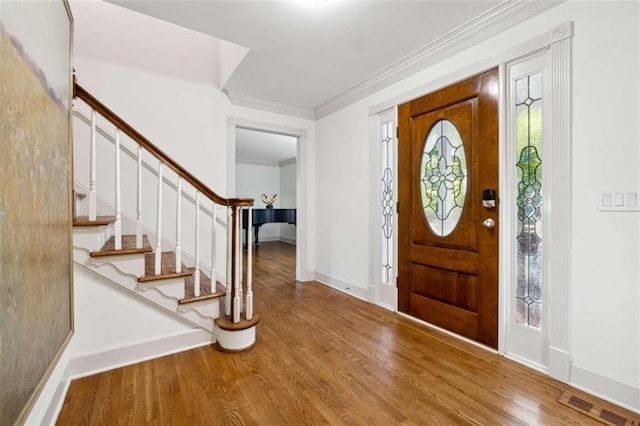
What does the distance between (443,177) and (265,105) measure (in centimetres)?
244

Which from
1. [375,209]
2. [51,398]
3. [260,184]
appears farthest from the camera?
[260,184]

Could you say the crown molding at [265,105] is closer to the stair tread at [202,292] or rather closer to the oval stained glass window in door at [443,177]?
the oval stained glass window in door at [443,177]

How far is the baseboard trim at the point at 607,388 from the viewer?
1560 millimetres

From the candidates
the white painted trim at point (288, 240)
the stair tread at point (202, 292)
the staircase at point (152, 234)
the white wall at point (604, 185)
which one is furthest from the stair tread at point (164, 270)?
the white painted trim at point (288, 240)

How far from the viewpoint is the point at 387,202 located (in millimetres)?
3166

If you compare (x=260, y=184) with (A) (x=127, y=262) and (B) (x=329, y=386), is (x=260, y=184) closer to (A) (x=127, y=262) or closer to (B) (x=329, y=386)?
(A) (x=127, y=262)

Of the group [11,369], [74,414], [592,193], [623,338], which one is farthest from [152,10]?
[623,338]

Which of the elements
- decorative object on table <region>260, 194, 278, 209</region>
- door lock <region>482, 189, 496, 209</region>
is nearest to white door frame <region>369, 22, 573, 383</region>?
door lock <region>482, 189, 496, 209</region>

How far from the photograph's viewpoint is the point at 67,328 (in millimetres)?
1576

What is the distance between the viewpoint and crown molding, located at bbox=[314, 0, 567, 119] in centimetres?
196

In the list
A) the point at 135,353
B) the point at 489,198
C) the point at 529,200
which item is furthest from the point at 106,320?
the point at 529,200

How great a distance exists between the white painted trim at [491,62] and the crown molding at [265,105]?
56.9 inches

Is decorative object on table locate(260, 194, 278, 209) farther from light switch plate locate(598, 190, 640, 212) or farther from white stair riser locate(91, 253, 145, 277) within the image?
light switch plate locate(598, 190, 640, 212)

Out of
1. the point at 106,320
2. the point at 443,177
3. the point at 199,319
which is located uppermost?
the point at 443,177
